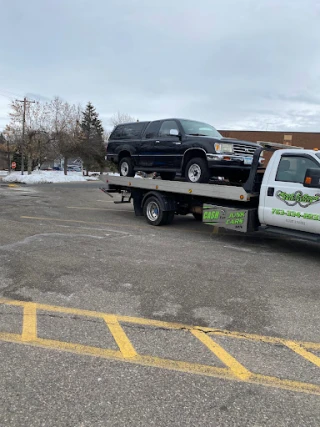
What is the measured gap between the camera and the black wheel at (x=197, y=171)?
27.8 feet

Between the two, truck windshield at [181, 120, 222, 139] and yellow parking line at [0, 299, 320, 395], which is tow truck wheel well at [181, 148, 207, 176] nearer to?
truck windshield at [181, 120, 222, 139]

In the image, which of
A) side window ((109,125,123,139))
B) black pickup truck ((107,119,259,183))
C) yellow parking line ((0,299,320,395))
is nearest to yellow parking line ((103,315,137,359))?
yellow parking line ((0,299,320,395))

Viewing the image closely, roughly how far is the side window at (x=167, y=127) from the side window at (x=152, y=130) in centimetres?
19

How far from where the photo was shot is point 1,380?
9.76ft

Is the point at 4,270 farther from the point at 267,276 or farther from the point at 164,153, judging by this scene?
the point at 164,153

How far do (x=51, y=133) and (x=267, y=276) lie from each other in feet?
111

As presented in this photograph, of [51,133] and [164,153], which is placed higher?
[51,133]

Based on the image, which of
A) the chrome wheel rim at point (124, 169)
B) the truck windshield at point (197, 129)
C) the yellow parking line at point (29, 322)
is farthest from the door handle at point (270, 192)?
the yellow parking line at point (29, 322)

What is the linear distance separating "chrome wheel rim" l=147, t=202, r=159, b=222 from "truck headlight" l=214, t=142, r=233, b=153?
2.66 metres

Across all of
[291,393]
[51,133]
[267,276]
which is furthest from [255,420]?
[51,133]

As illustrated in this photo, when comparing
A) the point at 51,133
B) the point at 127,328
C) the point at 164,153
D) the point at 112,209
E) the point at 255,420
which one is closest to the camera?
the point at 255,420

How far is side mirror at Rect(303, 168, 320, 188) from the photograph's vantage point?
253 inches

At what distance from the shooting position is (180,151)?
8.87 metres

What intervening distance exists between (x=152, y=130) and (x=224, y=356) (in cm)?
732
